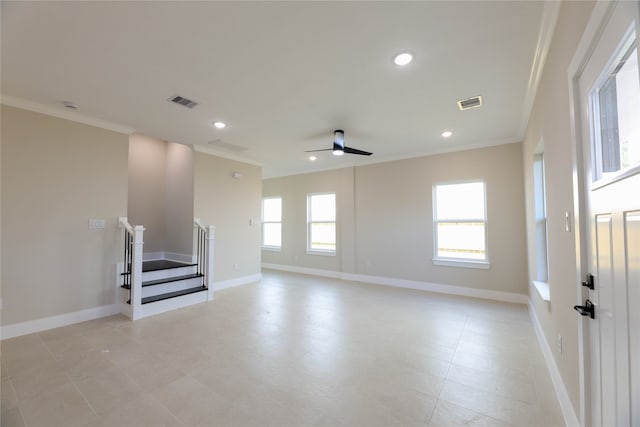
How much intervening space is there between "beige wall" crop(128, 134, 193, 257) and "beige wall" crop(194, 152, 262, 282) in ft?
0.77

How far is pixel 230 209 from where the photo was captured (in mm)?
5707

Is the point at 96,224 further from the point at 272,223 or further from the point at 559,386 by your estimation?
the point at 559,386

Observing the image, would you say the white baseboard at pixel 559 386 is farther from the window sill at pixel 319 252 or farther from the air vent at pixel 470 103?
the window sill at pixel 319 252

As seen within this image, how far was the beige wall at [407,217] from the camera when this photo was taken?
464cm

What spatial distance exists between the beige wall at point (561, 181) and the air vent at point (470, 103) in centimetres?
74

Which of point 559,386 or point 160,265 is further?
point 160,265

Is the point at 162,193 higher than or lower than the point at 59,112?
lower

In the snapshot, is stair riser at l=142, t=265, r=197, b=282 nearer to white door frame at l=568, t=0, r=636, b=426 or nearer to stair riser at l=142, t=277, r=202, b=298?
stair riser at l=142, t=277, r=202, b=298

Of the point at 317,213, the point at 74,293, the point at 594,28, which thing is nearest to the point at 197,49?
the point at 594,28

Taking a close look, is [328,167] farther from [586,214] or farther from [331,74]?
[586,214]

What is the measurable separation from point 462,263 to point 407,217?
4.46 feet

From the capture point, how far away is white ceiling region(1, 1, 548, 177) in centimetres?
193

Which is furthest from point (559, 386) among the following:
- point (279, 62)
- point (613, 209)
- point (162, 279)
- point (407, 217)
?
point (162, 279)

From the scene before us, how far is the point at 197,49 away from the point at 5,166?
2960 millimetres
